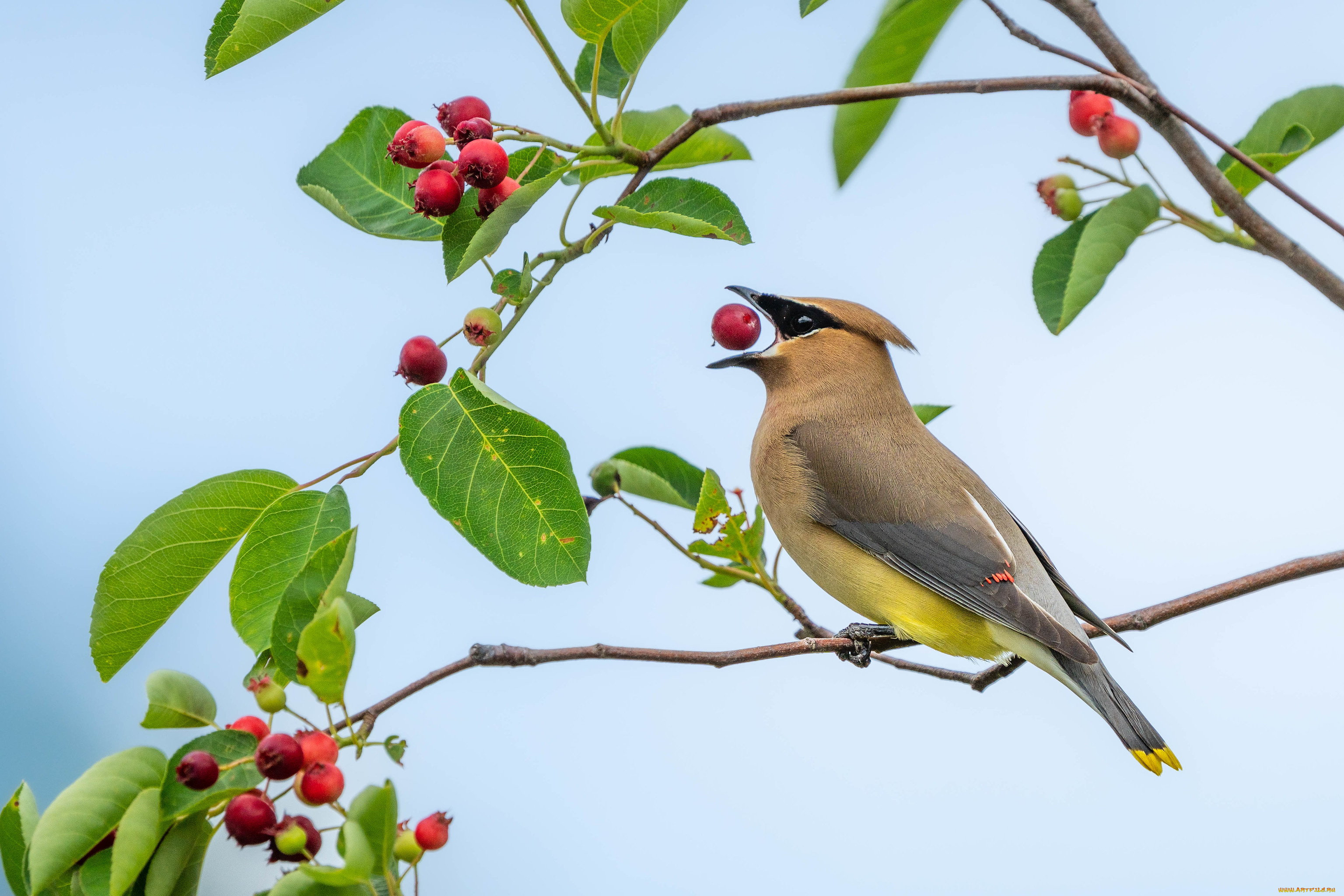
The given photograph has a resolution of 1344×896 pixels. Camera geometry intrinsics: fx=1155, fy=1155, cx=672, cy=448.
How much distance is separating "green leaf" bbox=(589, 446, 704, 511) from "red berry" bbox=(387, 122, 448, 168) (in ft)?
2.38

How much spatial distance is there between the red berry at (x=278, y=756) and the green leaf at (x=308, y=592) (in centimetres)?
8

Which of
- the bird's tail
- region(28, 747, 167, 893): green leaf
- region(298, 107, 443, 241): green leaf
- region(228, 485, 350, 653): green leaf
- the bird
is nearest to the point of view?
region(28, 747, 167, 893): green leaf

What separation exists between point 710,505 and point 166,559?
88 centimetres

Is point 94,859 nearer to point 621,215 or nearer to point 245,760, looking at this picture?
point 245,760

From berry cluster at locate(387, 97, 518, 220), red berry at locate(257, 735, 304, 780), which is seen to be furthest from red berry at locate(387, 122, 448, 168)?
red berry at locate(257, 735, 304, 780)

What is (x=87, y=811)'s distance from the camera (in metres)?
1.38

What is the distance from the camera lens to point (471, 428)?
1.60 metres

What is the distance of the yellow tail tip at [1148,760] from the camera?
2062 millimetres

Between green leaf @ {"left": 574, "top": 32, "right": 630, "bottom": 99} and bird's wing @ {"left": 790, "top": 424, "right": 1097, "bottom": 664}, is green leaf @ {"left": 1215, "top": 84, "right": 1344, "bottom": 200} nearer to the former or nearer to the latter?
bird's wing @ {"left": 790, "top": 424, "right": 1097, "bottom": 664}

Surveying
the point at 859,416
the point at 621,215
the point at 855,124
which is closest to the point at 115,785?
the point at 621,215

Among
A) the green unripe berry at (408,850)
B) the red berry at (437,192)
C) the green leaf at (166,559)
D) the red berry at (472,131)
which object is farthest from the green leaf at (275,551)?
the red berry at (472,131)

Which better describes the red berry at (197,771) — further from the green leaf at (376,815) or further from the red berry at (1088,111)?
the red berry at (1088,111)

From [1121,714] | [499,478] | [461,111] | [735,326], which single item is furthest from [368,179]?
[1121,714]

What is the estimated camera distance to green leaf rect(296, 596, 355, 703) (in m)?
1.27
